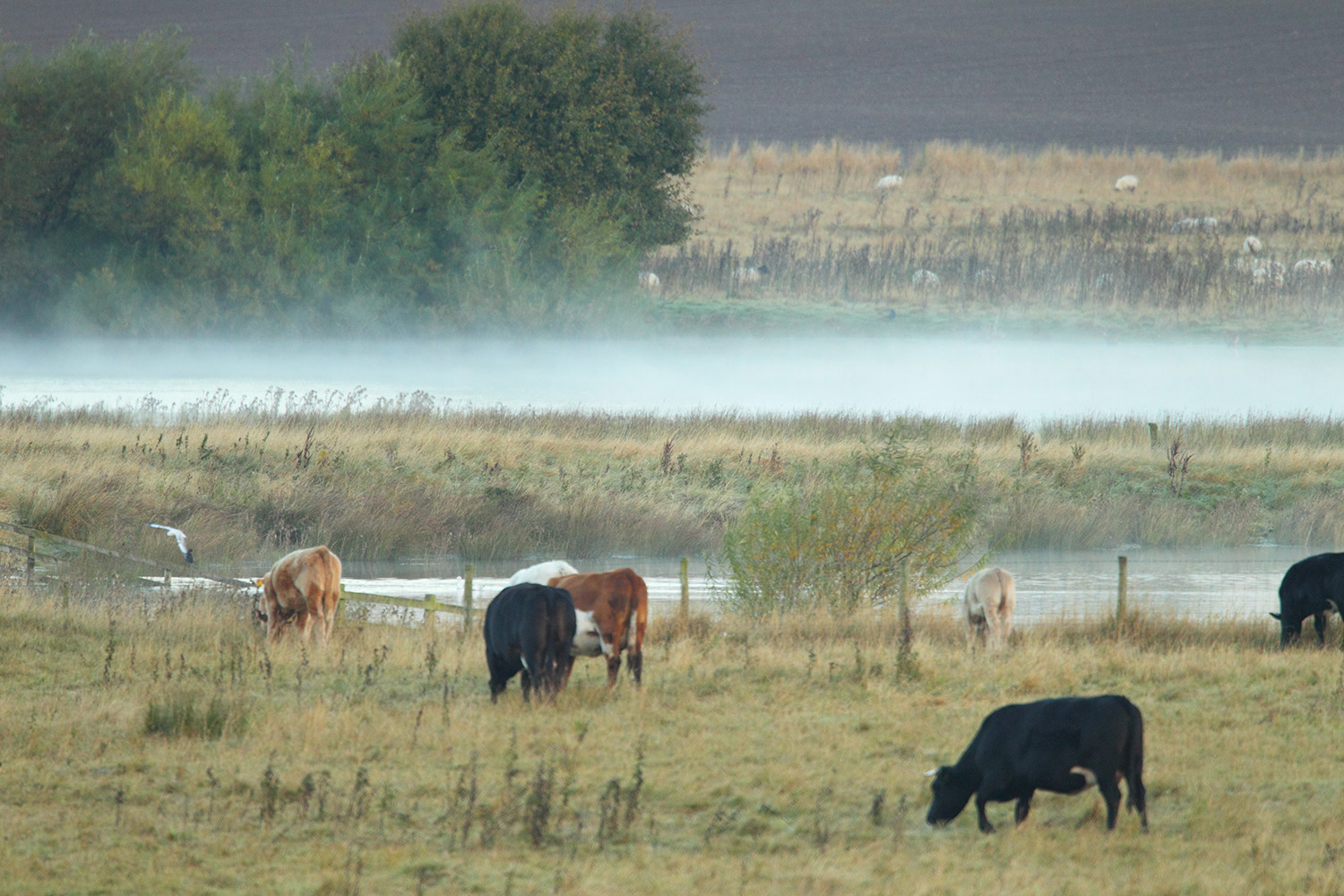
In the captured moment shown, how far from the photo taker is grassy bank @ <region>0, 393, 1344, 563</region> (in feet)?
75.7

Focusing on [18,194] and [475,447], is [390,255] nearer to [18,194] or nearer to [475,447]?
[18,194]

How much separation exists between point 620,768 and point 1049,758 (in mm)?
2811

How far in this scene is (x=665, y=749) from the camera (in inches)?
385

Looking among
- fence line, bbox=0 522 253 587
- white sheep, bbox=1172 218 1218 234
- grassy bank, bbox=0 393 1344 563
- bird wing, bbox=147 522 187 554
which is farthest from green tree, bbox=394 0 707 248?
fence line, bbox=0 522 253 587

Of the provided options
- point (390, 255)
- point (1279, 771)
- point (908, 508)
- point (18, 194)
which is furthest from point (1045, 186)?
point (1279, 771)

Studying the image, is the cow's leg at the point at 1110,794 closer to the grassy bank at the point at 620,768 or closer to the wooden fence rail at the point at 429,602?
the grassy bank at the point at 620,768

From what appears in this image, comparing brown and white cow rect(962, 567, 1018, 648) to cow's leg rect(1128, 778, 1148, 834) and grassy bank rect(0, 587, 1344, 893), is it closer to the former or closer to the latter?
grassy bank rect(0, 587, 1344, 893)

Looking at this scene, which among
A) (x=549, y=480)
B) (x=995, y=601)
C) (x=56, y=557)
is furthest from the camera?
(x=549, y=480)

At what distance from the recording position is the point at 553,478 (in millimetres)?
26141

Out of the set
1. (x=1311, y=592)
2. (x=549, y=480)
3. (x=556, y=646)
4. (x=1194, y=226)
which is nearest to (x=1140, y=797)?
(x=556, y=646)

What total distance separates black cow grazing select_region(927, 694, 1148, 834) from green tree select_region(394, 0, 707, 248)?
116 feet

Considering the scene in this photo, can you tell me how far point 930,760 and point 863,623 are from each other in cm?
506

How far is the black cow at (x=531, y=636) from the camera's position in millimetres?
10438

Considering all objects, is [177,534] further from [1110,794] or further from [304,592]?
[1110,794]
